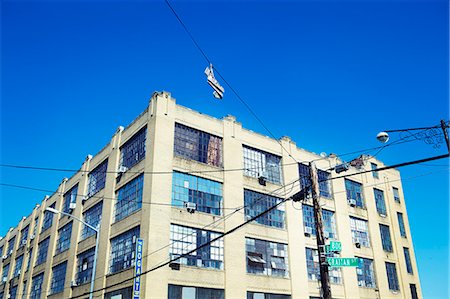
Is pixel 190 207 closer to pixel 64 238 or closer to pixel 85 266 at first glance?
pixel 85 266

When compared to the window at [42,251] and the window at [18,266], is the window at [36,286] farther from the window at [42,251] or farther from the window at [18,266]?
the window at [18,266]

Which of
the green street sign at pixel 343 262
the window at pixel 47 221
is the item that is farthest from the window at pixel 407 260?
the window at pixel 47 221

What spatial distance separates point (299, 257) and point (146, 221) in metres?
13.0

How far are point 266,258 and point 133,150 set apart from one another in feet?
41.7

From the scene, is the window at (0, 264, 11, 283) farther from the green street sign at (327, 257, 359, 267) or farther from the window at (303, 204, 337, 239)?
the green street sign at (327, 257, 359, 267)

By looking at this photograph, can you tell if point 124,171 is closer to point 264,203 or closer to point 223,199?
point 223,199

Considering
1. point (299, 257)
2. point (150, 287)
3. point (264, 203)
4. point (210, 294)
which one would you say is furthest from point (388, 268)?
point (150, 287)

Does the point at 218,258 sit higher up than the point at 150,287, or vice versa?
the point at 218,258

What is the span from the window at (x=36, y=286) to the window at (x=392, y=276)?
107 feet

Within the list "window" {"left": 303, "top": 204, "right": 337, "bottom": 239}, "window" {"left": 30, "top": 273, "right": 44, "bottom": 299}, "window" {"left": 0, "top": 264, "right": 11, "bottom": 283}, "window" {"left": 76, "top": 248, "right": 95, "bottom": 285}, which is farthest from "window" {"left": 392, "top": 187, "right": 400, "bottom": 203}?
"window" {"left": 0, "top": 264, "right": 11, "bottom": 283}

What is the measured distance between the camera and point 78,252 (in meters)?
32.8

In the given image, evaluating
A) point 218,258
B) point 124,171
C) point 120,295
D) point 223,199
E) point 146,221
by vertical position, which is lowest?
point 120,295

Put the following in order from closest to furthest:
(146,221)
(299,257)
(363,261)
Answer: (146,221) < (299,257) < (363,261)

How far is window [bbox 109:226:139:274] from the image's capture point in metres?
26.0
